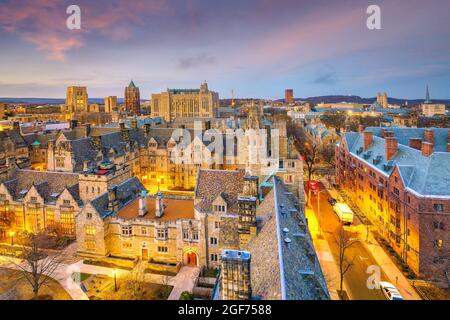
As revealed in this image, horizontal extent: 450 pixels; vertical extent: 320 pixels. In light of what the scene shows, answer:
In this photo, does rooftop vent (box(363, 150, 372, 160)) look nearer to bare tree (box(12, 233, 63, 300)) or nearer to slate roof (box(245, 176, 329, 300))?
slate roof (box(245, 176, 329, 300))

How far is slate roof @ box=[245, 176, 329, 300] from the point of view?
682 inches

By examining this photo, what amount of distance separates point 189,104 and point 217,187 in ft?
475

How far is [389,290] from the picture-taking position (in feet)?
104


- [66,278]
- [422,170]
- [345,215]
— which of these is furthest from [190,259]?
[422,170]

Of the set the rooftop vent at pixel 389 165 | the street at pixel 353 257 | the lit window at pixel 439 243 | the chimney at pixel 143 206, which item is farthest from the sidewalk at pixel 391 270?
the chimney at pixel 143 206

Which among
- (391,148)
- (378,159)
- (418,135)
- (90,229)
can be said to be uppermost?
(418,135)

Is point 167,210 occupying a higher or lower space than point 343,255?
higher

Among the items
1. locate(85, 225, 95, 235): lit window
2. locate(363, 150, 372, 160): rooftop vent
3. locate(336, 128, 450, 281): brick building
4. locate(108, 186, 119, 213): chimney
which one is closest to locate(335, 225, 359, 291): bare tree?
locate(336, 128, 450, 281): brick building

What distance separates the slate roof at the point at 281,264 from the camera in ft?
56.9

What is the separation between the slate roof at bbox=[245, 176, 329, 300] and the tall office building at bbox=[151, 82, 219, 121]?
152356mm

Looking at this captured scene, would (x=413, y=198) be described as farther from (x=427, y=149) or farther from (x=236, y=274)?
(x=236, y=274)
